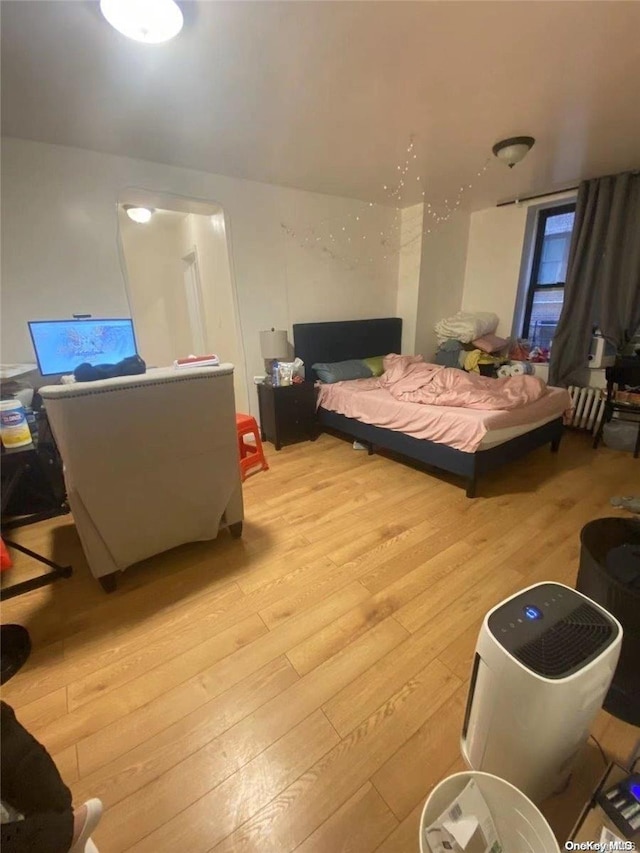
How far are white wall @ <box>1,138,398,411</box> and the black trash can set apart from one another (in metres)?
2.97

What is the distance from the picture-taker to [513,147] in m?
2.45

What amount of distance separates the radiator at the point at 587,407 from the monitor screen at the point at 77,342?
4177mm

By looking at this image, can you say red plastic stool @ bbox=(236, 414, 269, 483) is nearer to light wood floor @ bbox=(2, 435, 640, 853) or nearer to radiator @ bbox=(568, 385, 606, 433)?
light wood floor @ bbox=(2, 435, 640, 853)

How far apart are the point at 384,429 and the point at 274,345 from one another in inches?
51.2

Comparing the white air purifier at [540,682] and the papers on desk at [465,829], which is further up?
the white air purifier at [540,682]

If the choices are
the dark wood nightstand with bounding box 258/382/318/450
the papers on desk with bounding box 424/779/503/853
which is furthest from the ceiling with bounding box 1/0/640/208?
the papers on desk with bounding box 424/779/503/853

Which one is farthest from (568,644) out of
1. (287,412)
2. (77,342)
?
(77,342)

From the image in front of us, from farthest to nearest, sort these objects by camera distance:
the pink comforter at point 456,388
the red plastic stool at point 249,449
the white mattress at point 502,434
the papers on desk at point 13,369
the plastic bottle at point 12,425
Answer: the red plastic stool at point 249,449
the pink comforter at point 456,388
the white mattress at point 502,434
the papers on desk at point 13,369
the plastic bottle at point 12,425

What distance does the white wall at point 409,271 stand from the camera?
403 cm

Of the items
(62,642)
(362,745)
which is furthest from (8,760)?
(62,642)

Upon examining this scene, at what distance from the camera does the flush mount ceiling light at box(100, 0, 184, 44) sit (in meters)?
1.27

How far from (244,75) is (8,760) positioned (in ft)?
8.38

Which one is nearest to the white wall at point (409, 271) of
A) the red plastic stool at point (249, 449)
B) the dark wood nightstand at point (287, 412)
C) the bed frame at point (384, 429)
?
the bed frame at point (384, 429)

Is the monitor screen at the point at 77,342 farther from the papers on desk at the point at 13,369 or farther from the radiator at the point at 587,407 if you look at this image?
the radiator at the point at 587,407
